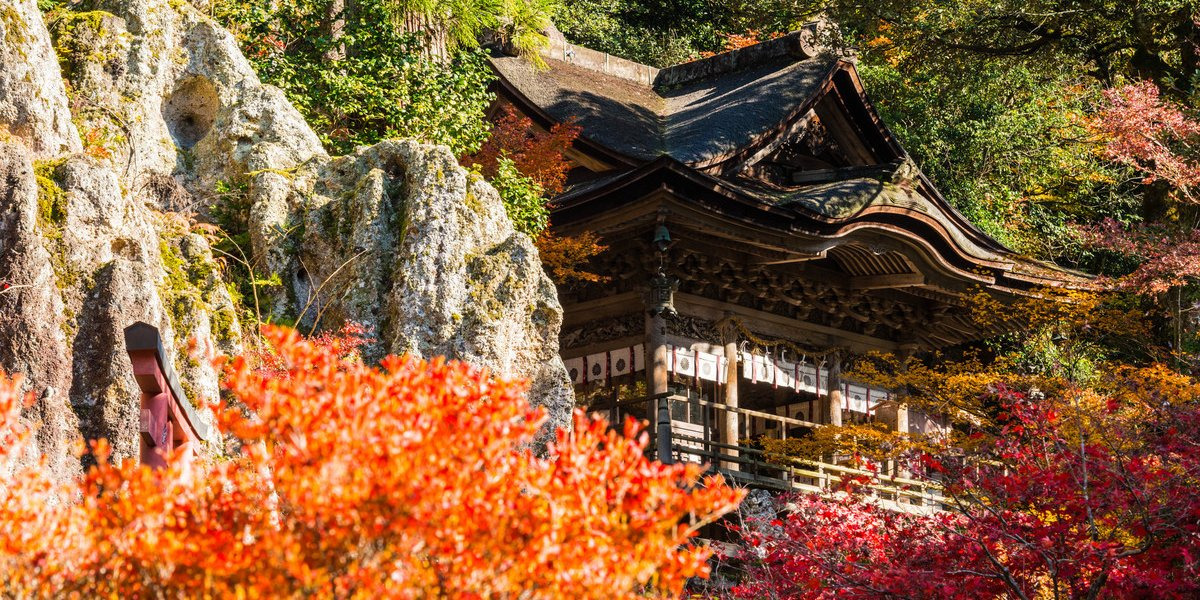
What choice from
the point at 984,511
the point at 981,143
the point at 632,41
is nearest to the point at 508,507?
the point at 984,511

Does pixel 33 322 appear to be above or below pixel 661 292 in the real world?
below

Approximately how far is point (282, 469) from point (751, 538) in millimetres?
7761

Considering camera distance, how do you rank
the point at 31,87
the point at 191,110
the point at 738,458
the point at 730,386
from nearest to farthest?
1. the point at 31,87
2. the point at 191,110
3. the point at 738,458
4. the point at 730,386

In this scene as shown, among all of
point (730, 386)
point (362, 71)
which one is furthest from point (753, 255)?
point (362, 71)

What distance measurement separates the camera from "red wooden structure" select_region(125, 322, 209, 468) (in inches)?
207

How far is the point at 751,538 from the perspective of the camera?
1179 centimetres

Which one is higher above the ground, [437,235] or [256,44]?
[256,44]

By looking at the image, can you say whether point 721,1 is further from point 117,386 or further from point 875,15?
point 117,386

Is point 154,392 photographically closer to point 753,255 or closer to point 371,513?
point 371,513

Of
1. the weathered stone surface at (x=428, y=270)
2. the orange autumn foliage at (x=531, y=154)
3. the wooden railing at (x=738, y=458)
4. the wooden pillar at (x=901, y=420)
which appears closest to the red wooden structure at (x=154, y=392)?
the weathered stone surface at (x=428, y=270)

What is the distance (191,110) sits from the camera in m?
11.9

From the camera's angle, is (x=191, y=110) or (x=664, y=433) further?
(x=664, y=433)

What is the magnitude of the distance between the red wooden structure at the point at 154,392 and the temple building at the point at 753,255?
28.3ft

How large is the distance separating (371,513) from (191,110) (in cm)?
839
